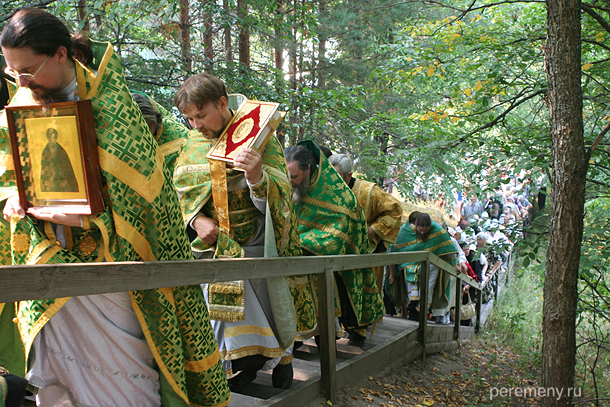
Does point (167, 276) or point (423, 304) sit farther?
point (423, 304)

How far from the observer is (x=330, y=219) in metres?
4.46

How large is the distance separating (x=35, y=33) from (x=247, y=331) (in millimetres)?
1943

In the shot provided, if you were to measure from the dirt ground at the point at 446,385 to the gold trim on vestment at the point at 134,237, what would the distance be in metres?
1.84

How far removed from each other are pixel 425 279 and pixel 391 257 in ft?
3.83

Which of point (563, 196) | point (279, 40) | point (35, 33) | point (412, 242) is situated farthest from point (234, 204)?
point (279, 40)

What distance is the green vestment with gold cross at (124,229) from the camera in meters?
1.84

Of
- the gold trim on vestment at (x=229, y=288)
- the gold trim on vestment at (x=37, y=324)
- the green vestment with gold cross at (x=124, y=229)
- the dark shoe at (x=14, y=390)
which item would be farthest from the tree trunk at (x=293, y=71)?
the dark shoe at (x=14, y=390)

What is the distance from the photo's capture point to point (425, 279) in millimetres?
5543

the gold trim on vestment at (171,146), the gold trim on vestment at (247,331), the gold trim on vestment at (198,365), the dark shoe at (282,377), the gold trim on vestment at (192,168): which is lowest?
the dark shoe at (282,377)

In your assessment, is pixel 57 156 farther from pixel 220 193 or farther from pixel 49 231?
pixel 220 193

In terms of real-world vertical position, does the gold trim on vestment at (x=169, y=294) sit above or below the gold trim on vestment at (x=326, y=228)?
above

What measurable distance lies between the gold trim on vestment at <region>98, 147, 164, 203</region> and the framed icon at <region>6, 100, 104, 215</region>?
0.12 ft

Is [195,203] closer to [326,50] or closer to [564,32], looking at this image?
[564,32]

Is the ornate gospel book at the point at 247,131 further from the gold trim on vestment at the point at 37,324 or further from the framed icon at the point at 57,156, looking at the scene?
the gold trim on vestment at the point at 37,324
